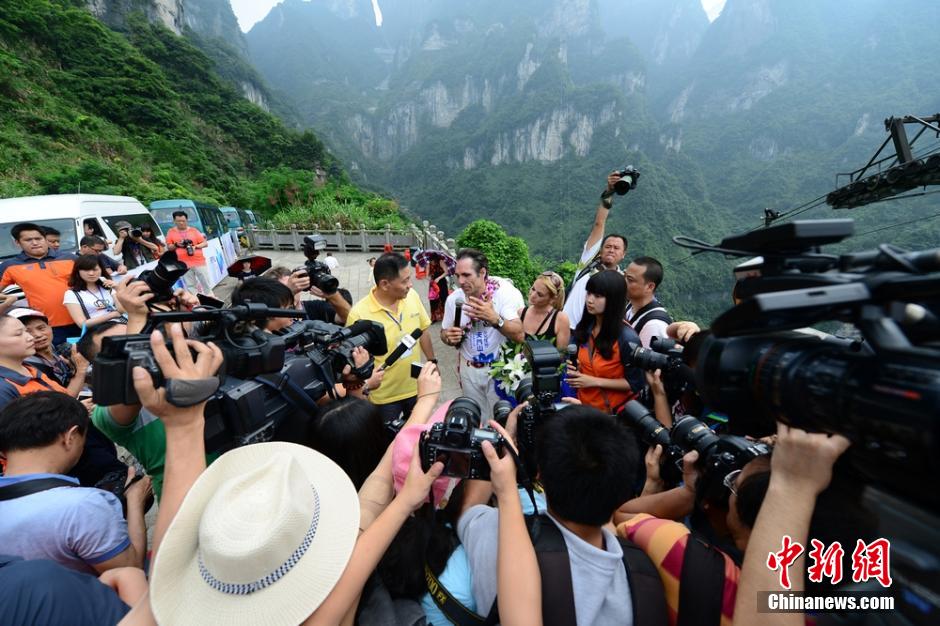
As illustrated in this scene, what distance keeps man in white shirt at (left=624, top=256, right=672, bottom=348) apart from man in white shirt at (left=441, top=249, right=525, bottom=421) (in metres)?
0.90

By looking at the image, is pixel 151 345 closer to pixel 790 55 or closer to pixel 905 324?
pixel 905 324

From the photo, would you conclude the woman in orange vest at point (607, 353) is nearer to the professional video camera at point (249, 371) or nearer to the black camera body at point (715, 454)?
the black camera body at point (715, 454)

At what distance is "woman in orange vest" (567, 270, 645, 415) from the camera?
101 inches

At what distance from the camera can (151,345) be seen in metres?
1.17

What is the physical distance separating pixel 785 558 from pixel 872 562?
0.19 m

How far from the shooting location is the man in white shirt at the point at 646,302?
Result: 2799mm

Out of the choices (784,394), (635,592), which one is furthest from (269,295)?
(784,394)

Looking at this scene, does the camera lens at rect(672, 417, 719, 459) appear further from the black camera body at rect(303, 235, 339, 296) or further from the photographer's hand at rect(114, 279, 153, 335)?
the black camera body at rect(303, 235, 339, 296)

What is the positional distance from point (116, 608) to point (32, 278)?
4170mm

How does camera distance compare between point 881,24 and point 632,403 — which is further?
point 881,24

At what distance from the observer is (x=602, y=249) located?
4.11m

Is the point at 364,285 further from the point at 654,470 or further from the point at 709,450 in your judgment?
the point at 709,450

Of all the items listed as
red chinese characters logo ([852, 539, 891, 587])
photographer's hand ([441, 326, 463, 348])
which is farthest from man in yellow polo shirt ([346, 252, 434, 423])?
red chinese characters logo ([852, 539, 891, 587])

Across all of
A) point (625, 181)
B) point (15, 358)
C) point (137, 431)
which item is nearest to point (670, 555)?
point (137, 431)
